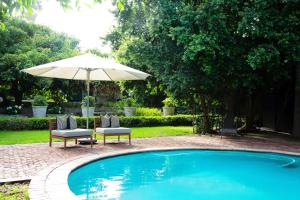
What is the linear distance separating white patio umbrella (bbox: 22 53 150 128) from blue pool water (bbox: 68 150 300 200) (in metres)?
3.00

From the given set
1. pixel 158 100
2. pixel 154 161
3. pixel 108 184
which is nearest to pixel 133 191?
pixel 108 184

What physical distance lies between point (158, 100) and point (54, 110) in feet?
27.4

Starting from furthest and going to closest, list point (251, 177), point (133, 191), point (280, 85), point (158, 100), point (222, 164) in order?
point (158, 100) → point (280, 85) → point (222, 164) → point (251, 177) → point (133, 191)

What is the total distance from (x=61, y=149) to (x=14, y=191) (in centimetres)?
463

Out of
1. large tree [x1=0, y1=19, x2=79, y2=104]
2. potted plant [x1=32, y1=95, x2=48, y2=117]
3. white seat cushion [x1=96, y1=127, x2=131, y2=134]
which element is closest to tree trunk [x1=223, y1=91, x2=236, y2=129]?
white seat cushion [x1=96, y1=127, x2=131, y2=134]

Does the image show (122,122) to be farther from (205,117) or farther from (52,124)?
(52,124)

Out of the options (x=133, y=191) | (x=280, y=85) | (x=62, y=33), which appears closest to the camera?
(x=133, y=191)

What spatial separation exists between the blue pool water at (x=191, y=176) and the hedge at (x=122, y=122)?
687 cm

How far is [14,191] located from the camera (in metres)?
5.94

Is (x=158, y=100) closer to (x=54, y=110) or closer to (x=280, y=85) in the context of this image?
(x=54, y=110)

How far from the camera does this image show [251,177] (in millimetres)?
8961

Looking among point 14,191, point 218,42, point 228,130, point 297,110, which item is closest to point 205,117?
point 228,130

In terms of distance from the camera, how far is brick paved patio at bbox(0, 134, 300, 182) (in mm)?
7652

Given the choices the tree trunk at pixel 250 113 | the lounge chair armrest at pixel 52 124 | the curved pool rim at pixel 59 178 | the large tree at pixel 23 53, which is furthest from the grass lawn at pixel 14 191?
the large tree at pixel 23 53
